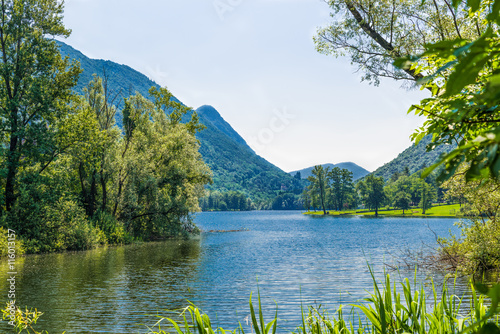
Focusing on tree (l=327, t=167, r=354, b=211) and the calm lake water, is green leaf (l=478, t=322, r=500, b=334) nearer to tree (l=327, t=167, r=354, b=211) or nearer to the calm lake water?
the calm lake water

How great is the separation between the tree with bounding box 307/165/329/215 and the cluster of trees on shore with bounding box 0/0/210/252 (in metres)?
101

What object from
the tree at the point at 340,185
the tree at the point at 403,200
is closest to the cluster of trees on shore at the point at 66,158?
the tree at the point at 403,200

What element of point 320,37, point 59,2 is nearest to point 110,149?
point 59,2

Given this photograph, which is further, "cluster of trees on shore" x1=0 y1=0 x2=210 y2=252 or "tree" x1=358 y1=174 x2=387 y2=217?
"tree" x1=358 y1=174 x2=387 y2=217

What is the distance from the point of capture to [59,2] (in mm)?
27703

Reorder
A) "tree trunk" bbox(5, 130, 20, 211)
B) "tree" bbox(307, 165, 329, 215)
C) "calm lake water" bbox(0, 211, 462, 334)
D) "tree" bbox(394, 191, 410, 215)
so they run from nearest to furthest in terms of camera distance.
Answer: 1. "calm lake water" bbox(0, 211, 462, 334)
2. "tree trunk" bbox(5, 130, 20, 211)
3. "tree" bbox(394, 191, 410, 215)
4. "tree" bbox(307, 165, 329, 215)

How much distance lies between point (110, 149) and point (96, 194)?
491cm

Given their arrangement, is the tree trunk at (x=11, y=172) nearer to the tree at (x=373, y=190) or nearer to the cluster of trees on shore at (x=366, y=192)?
the cluster of trees on shore at (x=366, y=192)

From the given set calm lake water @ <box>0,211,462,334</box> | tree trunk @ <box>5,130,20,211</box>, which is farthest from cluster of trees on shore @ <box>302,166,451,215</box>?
tree trunk @ <box>5,130,20,211</box>

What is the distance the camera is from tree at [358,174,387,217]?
4988 inches

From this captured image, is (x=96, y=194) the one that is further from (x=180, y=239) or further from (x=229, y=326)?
(x=229, y=326)

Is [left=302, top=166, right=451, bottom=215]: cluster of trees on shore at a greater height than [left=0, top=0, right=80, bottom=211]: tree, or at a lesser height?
lesser

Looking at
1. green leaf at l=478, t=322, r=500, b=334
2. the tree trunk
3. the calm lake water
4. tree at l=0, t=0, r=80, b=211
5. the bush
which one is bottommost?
the calm lake water

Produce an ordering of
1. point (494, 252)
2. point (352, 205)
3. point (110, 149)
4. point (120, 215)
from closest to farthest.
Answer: point (494, 252)
point (110, 149)
point (120, 215)
point (352, 205)
